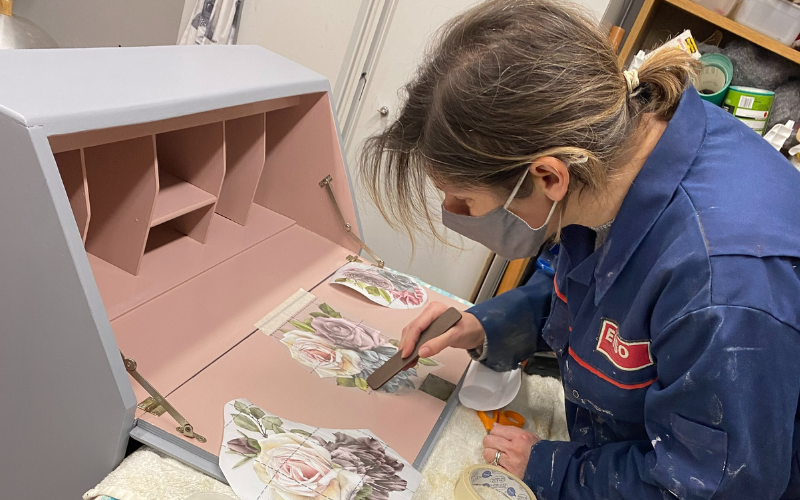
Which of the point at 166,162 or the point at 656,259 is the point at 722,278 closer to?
the point at 656,259

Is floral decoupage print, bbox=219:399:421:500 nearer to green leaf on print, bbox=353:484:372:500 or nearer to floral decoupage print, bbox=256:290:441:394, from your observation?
green leaf on print, bbox=353:484:372:500

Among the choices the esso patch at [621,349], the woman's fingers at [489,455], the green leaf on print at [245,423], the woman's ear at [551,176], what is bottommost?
the green leaf on print at [245,423]

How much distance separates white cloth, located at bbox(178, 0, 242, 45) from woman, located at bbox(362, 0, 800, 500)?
1.33 m

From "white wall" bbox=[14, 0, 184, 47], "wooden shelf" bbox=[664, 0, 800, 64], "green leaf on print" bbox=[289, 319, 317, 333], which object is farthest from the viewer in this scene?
"white wall" bbox=[14, 0, 184, 47]

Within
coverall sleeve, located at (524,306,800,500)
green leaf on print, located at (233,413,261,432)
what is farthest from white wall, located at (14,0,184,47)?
coverall sleeve, located at (524,306,800,500)

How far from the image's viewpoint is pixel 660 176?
0.71 metres

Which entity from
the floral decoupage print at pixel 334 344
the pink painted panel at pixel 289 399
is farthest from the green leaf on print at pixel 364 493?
the floral decoupage print at pixel 334 344

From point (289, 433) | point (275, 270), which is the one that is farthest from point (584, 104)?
point (275, 270)

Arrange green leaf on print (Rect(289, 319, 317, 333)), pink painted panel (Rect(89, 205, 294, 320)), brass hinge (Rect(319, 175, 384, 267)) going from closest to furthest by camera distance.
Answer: pink painted panel (Rect(89, 205, 294, 320)) < green leaf on print (Rect(289, 319, 317, 333)) < brass hinge (Rect(319, 175, 384, 267))

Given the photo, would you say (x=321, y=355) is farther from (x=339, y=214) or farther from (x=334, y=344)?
(x=339, y=214)

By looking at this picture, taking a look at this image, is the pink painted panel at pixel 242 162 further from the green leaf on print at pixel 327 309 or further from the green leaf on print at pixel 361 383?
the green leaf on print at pixel 361 383

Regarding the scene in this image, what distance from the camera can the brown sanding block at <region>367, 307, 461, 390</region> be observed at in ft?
3.18

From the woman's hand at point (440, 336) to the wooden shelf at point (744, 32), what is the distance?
3.92ft

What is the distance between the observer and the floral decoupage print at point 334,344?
3.22 feet
